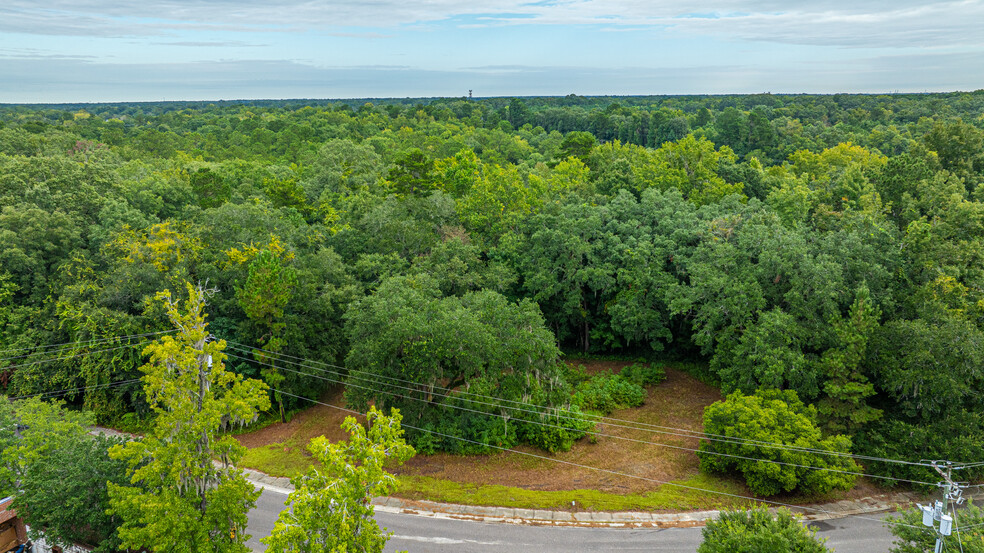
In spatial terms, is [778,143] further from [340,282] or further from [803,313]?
[340,282]

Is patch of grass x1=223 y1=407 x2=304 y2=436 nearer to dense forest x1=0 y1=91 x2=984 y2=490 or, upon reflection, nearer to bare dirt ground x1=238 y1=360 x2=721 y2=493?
bare dirt ground x1=238 y1=360 x2=721 y2=493

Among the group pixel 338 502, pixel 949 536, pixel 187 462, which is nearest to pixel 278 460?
pixel 187 462

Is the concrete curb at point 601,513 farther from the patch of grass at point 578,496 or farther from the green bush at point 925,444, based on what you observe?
the green bush at point 925,444

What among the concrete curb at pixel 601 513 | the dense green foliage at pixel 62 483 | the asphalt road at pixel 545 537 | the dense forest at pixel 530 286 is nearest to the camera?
the dense green foliage at pixel 62 483

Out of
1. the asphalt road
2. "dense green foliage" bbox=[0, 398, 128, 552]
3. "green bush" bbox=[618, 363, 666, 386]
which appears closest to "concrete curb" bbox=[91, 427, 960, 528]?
the asphalt road

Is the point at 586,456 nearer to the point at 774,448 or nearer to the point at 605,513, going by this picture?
the point at 605,513

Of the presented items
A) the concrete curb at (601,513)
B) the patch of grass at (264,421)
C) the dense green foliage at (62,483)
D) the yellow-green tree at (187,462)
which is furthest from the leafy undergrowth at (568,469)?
the yellow-green tree at (187,462)
